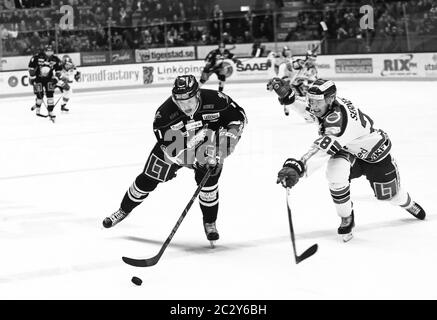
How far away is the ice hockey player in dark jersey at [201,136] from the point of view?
183 inches

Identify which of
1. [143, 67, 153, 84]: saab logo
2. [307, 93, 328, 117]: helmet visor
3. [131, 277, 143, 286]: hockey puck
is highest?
[307, 93, 328, 117]: helmet visor

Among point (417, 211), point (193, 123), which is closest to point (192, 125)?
point (193, 123)

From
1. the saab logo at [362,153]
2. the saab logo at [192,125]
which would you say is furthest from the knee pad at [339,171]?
the saab logo at [192,125]

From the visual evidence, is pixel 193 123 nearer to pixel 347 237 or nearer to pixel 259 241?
pixel 259 241

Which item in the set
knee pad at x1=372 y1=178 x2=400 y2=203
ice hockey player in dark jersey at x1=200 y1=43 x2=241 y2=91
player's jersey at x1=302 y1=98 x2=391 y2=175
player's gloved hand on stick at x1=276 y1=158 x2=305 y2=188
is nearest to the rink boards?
ice hockey player in dark jersey at x1=200 y1=43 x2=241 y2=91

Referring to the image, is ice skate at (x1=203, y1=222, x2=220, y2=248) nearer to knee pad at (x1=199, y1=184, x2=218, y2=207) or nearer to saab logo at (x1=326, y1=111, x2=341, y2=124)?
knee pad at (x1=199, y1=184, x2=218, y2=207)

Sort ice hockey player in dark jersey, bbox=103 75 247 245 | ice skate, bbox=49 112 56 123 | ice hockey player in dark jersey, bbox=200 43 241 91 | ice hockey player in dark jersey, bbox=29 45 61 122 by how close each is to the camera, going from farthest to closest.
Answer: ice hockey player in dark jersey, bbox=200 43 241 91
ice hockey player in dark jersey, bbox=29 45 61 122
ice skate, bbox=49 112 56 123
ice hockey player in dark jersey, bbox=103 75 247 245

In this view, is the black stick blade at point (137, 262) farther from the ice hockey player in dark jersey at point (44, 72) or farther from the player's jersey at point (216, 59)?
the player's jersey at point (216, 59)

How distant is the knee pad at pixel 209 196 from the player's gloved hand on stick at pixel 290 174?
1.77 ft

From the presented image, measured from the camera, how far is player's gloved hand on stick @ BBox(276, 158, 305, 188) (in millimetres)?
4348

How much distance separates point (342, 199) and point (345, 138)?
41 cm

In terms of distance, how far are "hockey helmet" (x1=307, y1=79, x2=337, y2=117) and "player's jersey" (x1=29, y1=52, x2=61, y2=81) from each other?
30.7 feet

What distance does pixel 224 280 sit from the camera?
13.3 ft

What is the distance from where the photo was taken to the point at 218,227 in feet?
17.5
